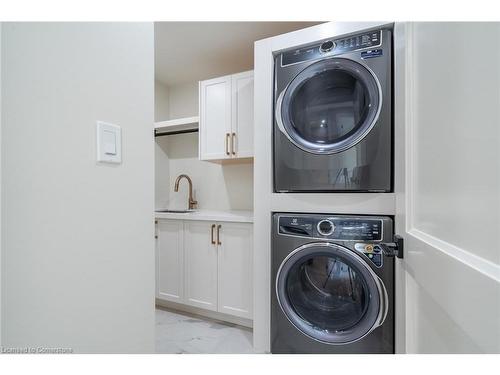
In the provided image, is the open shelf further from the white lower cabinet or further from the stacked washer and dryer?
the stacked washer and dryer

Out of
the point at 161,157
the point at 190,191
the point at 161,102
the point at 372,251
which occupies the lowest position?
the point at 372,251

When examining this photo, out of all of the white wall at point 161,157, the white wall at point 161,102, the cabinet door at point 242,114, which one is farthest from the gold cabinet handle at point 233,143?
the white wall at point 161,102

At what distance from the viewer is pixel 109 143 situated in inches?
26.9

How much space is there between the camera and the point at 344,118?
127 cm

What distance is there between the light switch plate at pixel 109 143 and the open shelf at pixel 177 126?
159cm

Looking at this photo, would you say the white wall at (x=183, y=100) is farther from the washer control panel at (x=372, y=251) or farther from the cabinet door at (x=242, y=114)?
the washer control panel at (x=372, y=251)

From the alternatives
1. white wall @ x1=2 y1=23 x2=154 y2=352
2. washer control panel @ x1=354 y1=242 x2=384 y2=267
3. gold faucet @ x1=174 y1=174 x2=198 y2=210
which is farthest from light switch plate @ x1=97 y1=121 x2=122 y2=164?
gold faucet @ x1=174 y1=174 x2=198 y2=210

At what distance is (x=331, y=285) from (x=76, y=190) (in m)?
1.23

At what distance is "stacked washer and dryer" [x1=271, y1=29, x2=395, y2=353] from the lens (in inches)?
45.1

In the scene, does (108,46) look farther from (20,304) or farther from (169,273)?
(169,273)

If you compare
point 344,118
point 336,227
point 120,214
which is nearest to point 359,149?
point 344,118

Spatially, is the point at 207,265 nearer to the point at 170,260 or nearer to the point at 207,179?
the point at 170,260

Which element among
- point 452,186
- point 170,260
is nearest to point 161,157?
point 170,260
